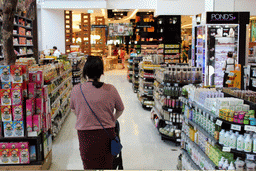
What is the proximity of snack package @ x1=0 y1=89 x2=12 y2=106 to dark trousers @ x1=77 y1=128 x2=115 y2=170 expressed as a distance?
1.43 m

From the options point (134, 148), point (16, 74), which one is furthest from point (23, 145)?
point (134, 148)

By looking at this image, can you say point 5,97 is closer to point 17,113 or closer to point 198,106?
point 17,113

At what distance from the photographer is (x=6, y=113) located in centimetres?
397

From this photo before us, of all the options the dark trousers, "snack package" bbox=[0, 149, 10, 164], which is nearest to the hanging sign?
"snack package" bbox=[0, 149, 10, 164]

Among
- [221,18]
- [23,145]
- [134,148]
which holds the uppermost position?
[221,18]

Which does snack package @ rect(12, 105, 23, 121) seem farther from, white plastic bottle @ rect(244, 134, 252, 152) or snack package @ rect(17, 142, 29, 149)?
white plastic bottle @ rect(244, 134, 252, 152)

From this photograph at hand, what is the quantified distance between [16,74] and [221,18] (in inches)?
327

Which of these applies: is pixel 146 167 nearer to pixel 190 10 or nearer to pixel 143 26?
pixel 190 10

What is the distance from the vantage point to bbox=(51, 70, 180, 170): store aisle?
4984 mm

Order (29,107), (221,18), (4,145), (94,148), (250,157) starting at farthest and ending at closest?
(221,18)
(4,145)
(29,107)
(250,157)
(94,148)

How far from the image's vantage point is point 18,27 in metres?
12.5

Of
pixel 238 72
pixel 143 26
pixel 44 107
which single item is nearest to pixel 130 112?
pixel 238 72

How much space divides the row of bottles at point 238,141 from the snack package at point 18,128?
98.5 inches

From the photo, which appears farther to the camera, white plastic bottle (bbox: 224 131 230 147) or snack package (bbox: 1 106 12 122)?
snack package (bbox: 1 106 12 122)
